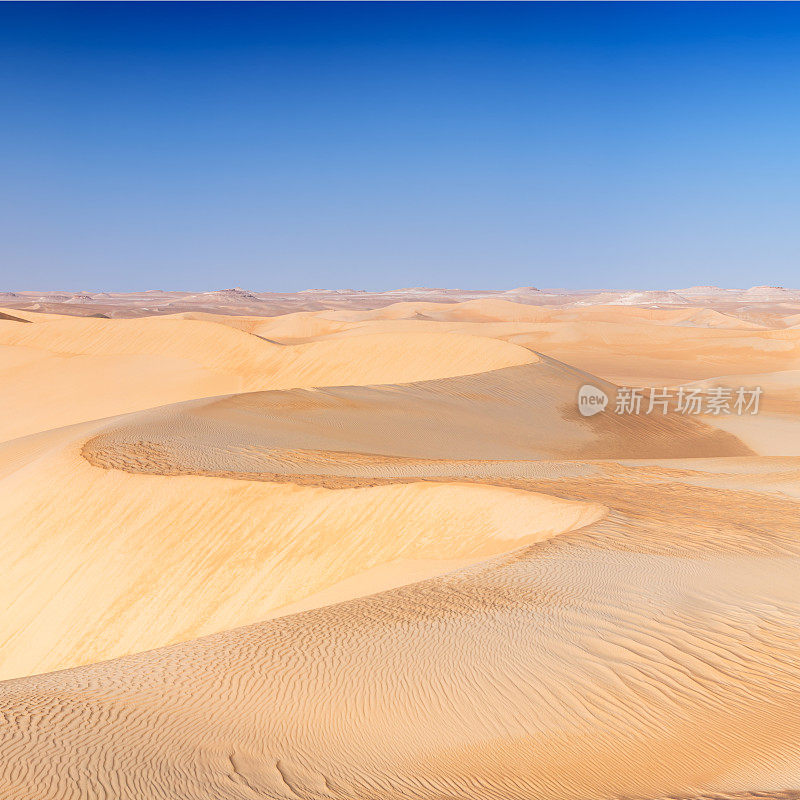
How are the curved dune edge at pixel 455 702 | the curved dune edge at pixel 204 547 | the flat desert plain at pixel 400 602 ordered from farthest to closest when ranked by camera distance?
the curved dune edge at pixel 204 547
the flat desert plain at pixel 400 602
the curved dune edge at pixel 455 702

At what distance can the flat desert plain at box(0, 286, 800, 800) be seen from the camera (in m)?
4.02

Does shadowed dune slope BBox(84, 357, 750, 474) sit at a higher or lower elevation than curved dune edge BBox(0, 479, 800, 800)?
lower

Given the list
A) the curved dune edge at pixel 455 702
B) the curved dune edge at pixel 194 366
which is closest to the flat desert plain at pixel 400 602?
the curved dune edge at pixel 455 702

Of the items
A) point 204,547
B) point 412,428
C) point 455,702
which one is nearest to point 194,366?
point 412,428

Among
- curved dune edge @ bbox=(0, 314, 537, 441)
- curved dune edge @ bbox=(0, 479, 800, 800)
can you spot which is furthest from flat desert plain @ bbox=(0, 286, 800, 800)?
curved dune edge @ bbox=(0, 314, 537, 441)

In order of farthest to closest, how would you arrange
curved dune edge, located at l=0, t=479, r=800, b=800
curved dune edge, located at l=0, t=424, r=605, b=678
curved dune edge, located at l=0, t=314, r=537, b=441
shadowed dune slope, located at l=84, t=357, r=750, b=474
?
curved dune edge, located at l=0, t=314, r=537, b=441, shadowed dune slope, located at l=84, t=357, r=750, b=474, curved dune edge, located at l=0, t=424, r=605, b=678, curved dune edge, located at l=0, t=479, r=800, b=800

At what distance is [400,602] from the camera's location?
6.49 metres

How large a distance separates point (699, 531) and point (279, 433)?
857 centimetres

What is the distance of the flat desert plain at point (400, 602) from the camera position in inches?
158

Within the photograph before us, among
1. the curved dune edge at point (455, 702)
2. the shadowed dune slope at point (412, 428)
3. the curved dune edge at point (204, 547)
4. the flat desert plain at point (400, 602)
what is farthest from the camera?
the shadowed dune slope at point (412, 428)

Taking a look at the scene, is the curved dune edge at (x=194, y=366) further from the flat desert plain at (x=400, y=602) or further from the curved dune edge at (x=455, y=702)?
the curved dune edge at (x=455, y=702)

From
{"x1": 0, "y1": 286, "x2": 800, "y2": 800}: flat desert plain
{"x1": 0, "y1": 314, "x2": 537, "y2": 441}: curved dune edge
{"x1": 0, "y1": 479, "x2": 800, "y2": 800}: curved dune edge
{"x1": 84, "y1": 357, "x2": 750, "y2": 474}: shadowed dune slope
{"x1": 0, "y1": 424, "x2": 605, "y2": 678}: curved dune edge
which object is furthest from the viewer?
{"x1": 0, "y1": 314, "x2": 537, "y2": 441}: curved dune edge

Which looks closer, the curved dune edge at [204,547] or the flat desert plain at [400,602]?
the flat desert plain at [400,602]

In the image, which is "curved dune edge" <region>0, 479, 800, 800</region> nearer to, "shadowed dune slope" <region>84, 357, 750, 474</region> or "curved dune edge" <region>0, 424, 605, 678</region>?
"curved dune edge" <region>0, 424, 605, 678</region>
